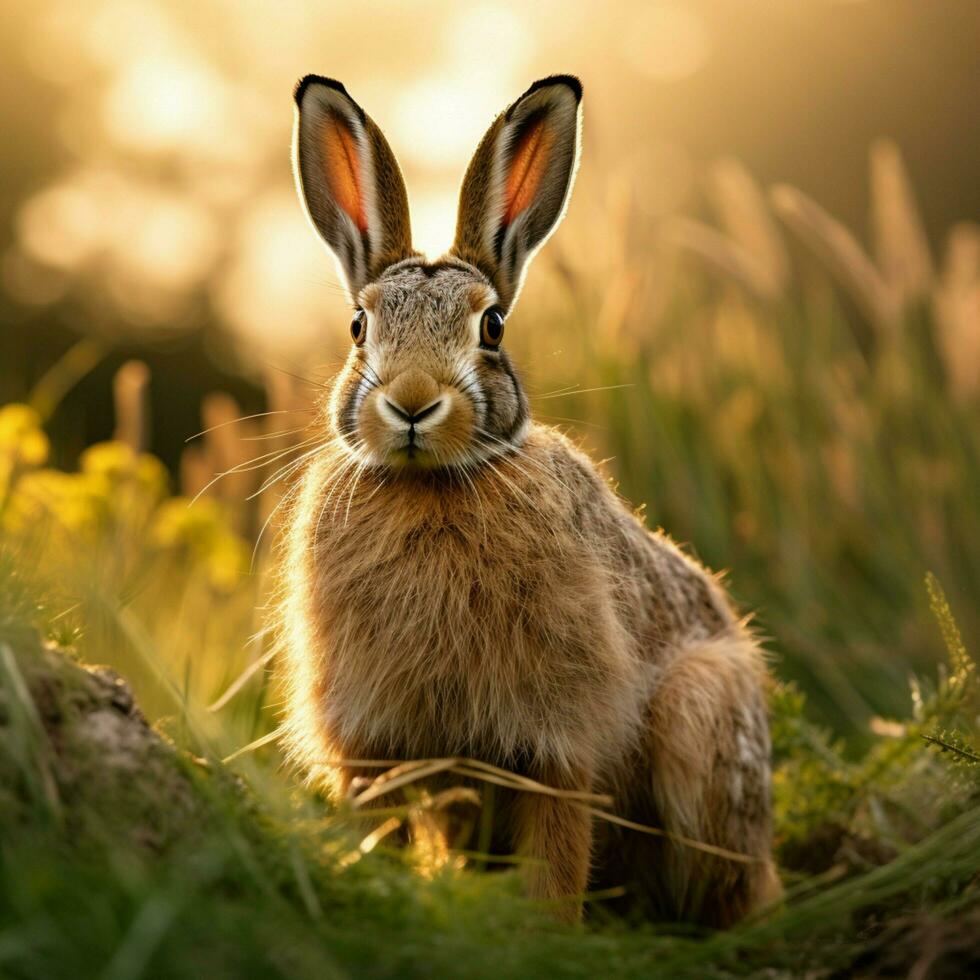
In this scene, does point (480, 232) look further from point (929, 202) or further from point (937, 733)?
point (929, 202)

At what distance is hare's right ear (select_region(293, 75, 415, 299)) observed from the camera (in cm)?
404

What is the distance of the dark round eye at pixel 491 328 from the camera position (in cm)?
381

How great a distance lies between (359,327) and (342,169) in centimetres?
63

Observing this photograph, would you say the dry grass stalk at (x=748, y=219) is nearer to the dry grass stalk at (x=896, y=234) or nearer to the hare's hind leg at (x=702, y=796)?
the dry grass stalk at (x=896, y=234)

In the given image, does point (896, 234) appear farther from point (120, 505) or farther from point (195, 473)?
point (120, 505)

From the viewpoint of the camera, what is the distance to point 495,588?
3504mm

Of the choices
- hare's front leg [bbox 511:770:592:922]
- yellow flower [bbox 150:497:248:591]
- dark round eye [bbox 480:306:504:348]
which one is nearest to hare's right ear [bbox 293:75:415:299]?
→ dark round eye [bbox 480:306:504:348]

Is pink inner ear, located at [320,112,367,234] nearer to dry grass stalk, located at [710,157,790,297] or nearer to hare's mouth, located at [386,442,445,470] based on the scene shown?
hare's mouth, located at [386,442,445,470]

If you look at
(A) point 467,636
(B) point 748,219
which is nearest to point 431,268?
(A) point 467,636

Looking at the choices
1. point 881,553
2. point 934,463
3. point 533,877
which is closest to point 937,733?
point 533,877

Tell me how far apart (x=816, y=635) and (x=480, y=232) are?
11.8 ft

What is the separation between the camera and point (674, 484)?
23.3 feet

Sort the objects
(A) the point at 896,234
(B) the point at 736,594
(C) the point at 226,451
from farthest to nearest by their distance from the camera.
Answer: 1. (A) the point at 896,234
2. (B) the point at 736,594
3. (C) the point at 226,451

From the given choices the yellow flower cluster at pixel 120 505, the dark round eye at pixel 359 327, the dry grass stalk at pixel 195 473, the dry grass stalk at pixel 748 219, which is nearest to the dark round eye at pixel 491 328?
the dark round eye at pixel 359 327
